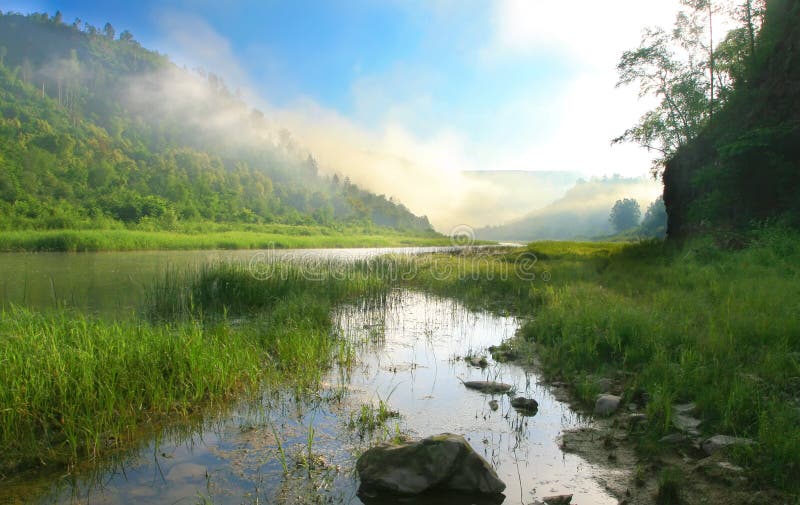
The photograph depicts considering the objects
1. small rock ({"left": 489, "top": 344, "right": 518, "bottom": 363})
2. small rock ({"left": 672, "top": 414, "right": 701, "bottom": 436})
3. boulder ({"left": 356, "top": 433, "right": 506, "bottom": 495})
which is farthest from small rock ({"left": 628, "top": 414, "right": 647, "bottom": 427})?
small rock ({"left": 489, "top": 344, "right": 518, "bottom": 363})

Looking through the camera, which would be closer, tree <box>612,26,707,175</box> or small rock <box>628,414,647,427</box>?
small rock <box>628,414,647,427</box>

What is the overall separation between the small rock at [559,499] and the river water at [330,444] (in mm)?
140

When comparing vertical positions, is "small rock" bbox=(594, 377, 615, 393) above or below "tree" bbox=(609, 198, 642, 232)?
below

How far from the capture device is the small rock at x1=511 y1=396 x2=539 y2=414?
237 inches

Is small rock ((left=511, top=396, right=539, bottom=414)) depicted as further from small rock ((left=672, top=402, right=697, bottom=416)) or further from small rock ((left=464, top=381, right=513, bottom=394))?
small rock ((left=672, top=402, right=697, bottom=416))

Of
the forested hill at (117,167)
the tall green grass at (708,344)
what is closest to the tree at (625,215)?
the forested hill at (117,167)

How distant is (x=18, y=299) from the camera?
47.7 feet

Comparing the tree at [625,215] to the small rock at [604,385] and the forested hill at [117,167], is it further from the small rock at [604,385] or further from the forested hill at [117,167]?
the small rock at [604,385]

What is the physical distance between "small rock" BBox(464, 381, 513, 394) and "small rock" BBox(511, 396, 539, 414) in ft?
1.86

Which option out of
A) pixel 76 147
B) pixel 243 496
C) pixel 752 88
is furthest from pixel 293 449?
pixel 76 147

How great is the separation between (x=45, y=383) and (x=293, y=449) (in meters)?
3.14

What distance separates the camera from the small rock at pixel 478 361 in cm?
829

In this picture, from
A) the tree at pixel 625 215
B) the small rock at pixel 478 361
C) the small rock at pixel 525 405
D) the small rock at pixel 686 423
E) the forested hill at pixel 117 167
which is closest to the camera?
the small rock at pixel 686 423

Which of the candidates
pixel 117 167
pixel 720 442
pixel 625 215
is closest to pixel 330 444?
pixel 720 442
